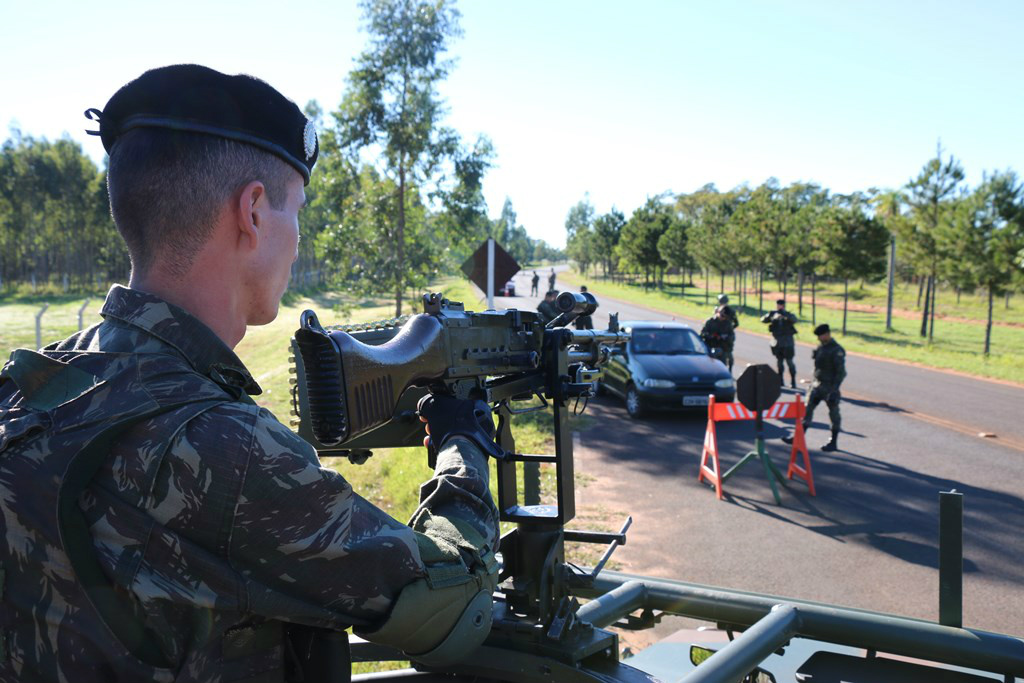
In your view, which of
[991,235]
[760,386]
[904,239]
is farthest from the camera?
[904,239]

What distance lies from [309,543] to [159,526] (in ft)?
0.79

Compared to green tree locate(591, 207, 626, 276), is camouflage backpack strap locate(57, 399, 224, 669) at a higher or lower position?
lower

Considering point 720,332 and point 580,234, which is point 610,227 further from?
point 720,332

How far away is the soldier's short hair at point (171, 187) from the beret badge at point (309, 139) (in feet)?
0.46

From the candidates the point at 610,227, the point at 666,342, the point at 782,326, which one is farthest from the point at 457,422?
the point at 610,227

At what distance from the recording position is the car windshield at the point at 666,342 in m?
14.5

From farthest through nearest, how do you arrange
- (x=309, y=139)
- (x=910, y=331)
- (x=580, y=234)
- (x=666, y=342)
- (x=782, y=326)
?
(x=580, y=234) → (x=910, y=331) → (x=782, y=326) → (x=666, y=342) → (x=309, y=139)

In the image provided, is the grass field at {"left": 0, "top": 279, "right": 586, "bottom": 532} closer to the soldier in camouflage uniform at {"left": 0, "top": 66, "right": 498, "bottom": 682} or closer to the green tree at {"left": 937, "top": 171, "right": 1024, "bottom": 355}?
the soldier in camouflage uniform at {"left": 0, "top": 66, "right": 498, "bottom": 682}

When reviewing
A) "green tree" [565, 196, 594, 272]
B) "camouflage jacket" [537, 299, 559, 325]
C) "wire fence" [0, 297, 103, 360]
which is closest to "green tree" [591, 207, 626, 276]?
"green tree" [565, 196, 594, 272]

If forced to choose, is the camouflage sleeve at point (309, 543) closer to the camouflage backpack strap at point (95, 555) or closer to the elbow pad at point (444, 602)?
the elbow pad at point (444, 602)

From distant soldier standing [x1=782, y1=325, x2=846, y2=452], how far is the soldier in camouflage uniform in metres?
10.7

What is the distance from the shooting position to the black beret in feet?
4.78

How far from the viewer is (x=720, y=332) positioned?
1642cm

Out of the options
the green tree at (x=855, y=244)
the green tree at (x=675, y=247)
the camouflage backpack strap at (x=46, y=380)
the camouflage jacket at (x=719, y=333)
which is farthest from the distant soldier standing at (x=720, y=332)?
the green tree at (x=675, y=247)
